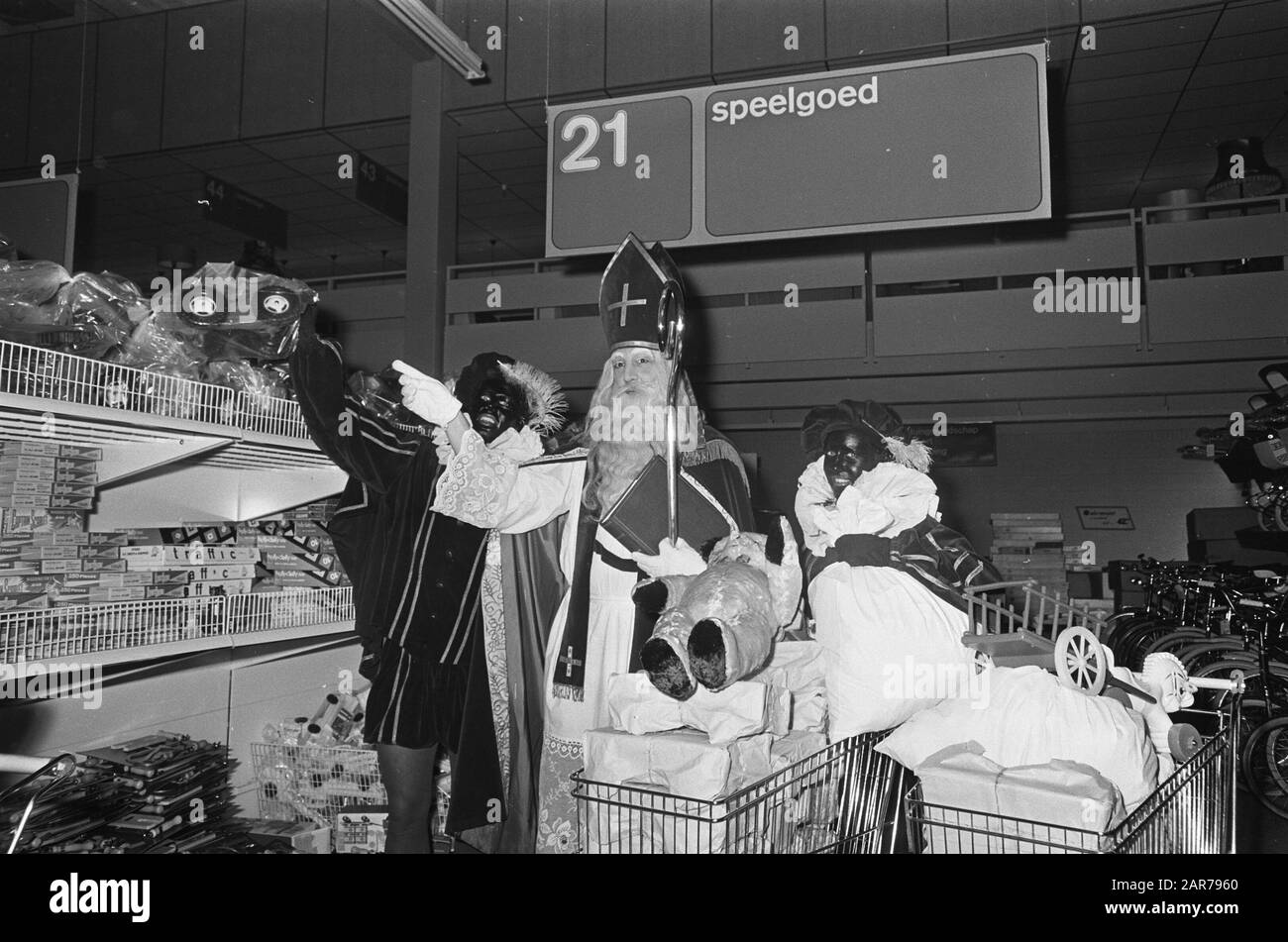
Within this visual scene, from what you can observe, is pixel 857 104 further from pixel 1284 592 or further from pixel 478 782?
pixel 1284 592

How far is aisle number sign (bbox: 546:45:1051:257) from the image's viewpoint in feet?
6.95

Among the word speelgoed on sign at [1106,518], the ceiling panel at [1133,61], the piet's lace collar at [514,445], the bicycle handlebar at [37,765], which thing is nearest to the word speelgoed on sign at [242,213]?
the piet's lace collar at [514,445]

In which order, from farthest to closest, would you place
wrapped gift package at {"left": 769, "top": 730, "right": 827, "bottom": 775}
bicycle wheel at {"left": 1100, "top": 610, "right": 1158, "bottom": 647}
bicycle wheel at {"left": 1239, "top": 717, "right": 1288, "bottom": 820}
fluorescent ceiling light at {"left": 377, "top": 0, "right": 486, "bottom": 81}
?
1. bicycle wheel at {"left": 1100, "top": 610, "right": 1158, "bottom": 647}
2. bicycle wheel at {"left": 1239, "top": 717, "right": 1288, "bottom": 820}
3. fluorescent ceiling light at {"left": 377, "top": 0, "right": 486, "bottom": 81}
4. wrapped gift package at {"left": 769, "top": 730, "right": 827, "bottom": 775}

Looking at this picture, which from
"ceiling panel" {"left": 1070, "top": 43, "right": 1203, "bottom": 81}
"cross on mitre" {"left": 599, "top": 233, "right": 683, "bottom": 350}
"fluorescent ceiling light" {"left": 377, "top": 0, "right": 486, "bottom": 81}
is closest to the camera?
"cross on mitre" {"left": 599, "top": 233, "right": 683, "bottom": 350}

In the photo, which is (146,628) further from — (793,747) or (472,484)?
(793,747)

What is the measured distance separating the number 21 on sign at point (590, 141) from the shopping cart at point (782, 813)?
5.44 feet

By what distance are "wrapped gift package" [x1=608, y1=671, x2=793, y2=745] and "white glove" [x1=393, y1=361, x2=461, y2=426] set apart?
2.12 ft

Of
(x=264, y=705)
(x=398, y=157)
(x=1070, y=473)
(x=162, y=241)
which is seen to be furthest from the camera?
(x=1070, y=473)

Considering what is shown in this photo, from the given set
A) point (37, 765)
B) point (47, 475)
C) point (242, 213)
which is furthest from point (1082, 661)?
point (242, 213)

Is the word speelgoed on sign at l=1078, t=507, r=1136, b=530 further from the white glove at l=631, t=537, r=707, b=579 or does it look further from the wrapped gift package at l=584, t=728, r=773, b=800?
the wrapped gift package at l=584, t=728, r=773, b=800

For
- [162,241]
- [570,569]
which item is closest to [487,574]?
[570,569]

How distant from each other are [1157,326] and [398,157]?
17.0ft

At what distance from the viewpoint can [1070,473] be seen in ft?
28.5

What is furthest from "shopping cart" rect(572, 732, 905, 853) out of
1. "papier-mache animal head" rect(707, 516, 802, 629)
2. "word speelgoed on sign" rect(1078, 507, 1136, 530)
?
"word speelgoed on sign" rect(1078, 507, 1136, 530)
